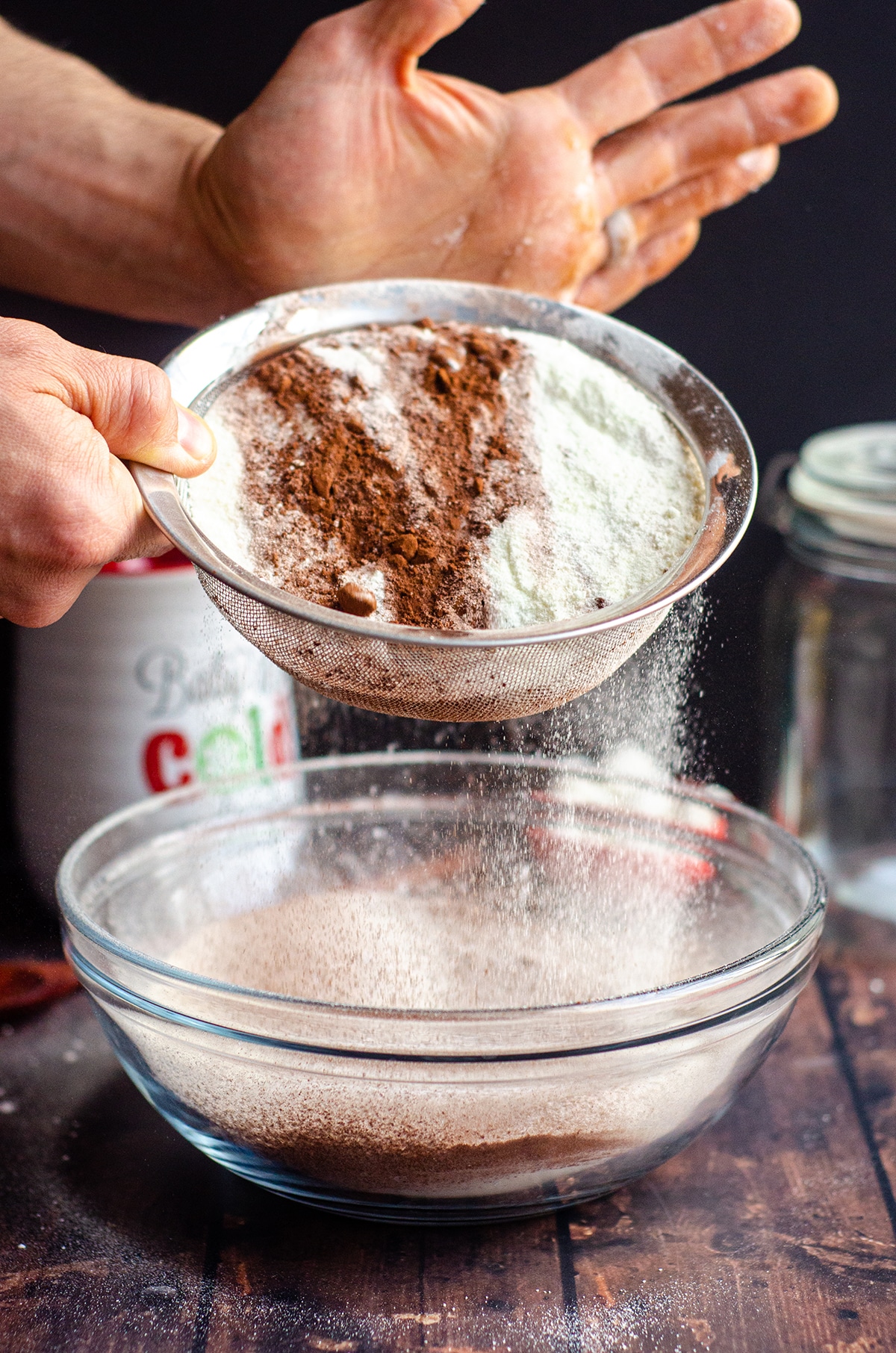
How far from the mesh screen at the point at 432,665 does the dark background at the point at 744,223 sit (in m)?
0.21

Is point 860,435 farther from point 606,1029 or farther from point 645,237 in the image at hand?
point 606,1029

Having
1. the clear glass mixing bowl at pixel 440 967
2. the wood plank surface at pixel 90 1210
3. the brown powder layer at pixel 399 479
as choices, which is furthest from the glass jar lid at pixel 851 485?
the wood plank surface at pixel 90 1210

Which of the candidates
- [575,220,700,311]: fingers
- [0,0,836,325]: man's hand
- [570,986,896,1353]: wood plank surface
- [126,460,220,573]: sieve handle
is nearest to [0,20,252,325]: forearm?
[0,0,836,325]: man's hand

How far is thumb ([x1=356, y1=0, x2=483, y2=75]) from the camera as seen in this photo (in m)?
0.83

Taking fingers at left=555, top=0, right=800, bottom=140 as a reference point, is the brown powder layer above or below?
below

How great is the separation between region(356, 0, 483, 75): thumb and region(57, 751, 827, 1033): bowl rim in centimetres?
55

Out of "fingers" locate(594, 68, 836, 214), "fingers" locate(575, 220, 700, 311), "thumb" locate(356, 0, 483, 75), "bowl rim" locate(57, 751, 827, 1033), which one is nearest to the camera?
"bowl rim" locate(57, 751, 827, 1033)

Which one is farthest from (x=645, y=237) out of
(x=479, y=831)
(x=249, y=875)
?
(x=249, y=875)

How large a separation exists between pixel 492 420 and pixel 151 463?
204 mm

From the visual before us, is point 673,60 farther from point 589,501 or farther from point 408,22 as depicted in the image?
point 589,501

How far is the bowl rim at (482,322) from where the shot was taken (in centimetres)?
59

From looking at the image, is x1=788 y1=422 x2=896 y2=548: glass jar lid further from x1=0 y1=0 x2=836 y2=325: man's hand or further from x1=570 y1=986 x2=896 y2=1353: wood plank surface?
x1=570 y1=986 x2=896 y2=1353: wood plank surface

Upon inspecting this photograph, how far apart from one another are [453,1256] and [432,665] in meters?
0.32

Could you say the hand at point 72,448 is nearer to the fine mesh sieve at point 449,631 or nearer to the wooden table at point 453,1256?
the fine mesh sieve at point 449,631
